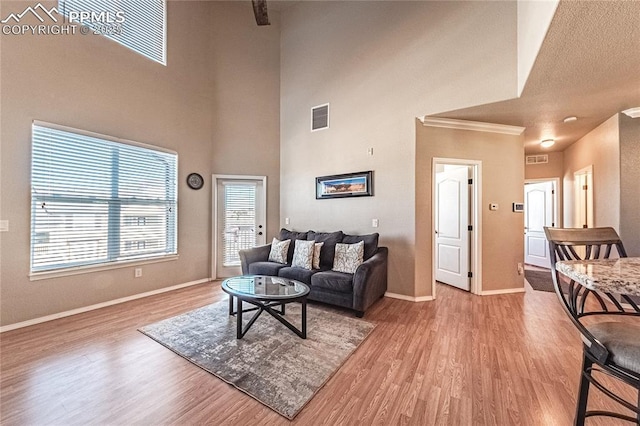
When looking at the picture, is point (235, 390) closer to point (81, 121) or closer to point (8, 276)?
point (8, 276)

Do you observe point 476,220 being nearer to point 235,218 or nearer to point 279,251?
point 279,251

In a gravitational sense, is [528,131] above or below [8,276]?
above

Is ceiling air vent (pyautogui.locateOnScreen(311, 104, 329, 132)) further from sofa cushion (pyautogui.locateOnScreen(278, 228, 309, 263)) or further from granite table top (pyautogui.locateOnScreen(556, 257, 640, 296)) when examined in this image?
granite table top (pyautogui.locateOnScreen(556, 257, 640, 296))

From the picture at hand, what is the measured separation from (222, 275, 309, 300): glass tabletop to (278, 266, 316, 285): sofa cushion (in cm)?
53

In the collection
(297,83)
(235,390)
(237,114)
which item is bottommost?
(235,390)

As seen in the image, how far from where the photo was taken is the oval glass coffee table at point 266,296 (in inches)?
99.1

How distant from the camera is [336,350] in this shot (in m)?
2.36

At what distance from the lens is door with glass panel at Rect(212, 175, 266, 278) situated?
16.1ft

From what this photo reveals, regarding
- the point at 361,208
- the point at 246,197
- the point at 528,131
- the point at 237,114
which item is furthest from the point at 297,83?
the point at 528,131

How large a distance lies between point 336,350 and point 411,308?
1.50 metres

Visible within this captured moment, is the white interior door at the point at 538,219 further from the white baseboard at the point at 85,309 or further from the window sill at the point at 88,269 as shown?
the window sill at the point at 88,269

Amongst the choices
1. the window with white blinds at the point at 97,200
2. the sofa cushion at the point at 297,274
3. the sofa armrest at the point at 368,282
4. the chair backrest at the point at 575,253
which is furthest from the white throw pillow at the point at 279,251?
the chair backrest at the point at 575,253

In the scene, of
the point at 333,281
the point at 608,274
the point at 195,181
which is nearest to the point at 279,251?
the point at 333,281

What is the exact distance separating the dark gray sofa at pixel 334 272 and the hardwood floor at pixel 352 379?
15.9 inches
